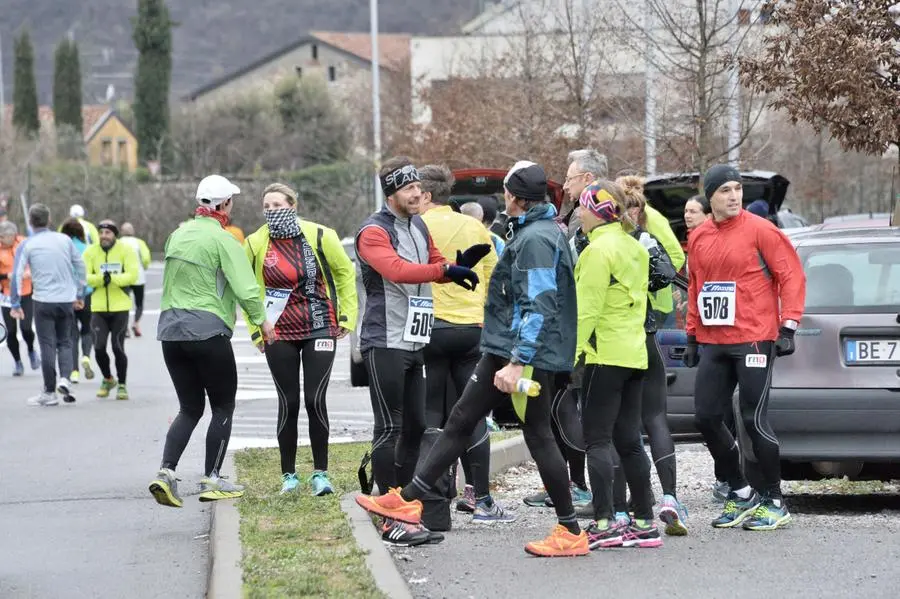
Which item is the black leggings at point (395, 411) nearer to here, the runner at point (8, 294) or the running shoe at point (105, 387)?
the running shoe at point (105, 387)

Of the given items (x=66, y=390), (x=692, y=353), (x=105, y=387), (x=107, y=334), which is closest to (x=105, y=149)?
(x=105, y=387)

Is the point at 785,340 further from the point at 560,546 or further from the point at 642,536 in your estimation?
the point at 560,546

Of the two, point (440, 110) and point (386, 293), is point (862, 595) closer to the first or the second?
point (386, 293)

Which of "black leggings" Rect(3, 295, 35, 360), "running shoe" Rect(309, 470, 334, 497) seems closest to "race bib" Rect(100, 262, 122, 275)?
"black leggings" Rect(3, 295, 35, 360)

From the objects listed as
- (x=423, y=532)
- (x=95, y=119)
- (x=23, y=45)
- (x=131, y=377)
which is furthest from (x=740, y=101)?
(x=95, y=119)

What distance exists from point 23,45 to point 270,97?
25171 millimetres

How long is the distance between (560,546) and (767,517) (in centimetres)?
135

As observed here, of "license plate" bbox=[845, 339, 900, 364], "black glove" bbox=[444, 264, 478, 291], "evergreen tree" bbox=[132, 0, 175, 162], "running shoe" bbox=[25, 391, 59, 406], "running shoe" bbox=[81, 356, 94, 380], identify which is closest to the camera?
"black glove" bbox=[444, 264, 478, 291]

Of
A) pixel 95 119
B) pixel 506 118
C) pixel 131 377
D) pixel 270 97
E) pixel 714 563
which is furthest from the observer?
pixel 95 119

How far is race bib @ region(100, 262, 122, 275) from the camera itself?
17.1m

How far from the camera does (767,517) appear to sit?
335 inches

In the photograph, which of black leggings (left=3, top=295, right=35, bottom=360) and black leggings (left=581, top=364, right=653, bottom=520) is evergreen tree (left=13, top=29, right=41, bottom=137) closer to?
black leggings (left=3, top=295, right=35, bottom=360)

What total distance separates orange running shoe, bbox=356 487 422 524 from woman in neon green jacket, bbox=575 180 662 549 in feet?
2.89

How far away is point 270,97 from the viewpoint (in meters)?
81.8
